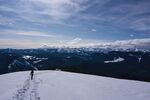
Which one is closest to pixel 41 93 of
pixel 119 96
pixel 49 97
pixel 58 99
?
pixel 49 97

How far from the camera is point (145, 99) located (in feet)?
55.2

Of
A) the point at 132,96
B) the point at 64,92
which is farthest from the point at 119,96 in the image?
the point at 64,92

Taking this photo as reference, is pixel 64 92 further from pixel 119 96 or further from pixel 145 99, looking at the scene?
pixel 145 99

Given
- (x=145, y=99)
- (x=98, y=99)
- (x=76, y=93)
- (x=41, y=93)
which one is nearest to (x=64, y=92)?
(x=76, y=93)

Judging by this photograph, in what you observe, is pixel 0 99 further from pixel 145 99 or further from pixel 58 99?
pixel 145 99

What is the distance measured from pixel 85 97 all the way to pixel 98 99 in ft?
4.56

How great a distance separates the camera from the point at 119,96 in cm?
1781

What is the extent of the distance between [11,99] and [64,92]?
5853mm

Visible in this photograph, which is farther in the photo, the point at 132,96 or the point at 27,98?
the point at 132,96

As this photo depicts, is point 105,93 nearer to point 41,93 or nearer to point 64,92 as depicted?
point 64,92

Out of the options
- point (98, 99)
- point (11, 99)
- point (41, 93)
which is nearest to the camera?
point (11, 99)

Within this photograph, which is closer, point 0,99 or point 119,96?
point 0,99

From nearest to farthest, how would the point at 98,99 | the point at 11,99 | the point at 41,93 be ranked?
the point at 11,99 < the point at 98,99 < the point at 41,93

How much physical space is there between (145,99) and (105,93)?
427 cm
